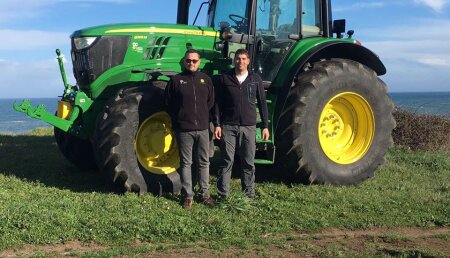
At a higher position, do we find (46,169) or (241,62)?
(241,62)

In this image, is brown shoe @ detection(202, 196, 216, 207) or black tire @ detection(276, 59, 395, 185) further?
black tire @ detection(276, 59, 395, 185)

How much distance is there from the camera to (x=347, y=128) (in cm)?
750

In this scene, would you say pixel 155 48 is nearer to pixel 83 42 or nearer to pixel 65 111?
→ pixel 83 42

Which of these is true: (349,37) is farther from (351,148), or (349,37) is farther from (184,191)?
(184,191)

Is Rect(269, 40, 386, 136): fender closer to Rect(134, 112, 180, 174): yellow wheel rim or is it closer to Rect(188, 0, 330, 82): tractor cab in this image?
Rect(188, 0, 330, 82): tractor cab

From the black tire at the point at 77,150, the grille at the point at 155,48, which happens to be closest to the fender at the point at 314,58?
the grille at the point at 155,48

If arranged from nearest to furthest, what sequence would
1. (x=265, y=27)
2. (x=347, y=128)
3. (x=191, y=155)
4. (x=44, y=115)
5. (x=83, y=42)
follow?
(x=191, y=155), (x=44, y=115), (x=83, y=42), (x=265, y=27), (x=347, y=128)

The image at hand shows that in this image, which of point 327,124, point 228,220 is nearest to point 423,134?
point 327,124

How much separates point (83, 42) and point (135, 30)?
663 mm

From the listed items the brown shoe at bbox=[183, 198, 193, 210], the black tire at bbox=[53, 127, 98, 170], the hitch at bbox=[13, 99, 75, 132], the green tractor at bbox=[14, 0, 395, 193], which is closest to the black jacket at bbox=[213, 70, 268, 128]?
the green tractor at bbox=[14, 0, 395, 193]

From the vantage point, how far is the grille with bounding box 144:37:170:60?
22.2 ft

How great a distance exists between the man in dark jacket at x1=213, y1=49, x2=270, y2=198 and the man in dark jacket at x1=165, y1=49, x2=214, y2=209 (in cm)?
14

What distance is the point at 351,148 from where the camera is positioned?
294 inches

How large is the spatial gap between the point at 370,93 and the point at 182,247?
3.88m
